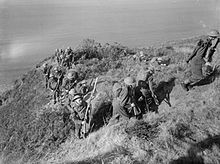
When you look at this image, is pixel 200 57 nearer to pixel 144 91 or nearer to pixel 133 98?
pixel 144 91

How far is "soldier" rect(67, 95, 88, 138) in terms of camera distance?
26.8ft

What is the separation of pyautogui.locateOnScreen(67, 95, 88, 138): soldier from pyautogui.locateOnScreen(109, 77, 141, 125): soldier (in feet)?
3.86

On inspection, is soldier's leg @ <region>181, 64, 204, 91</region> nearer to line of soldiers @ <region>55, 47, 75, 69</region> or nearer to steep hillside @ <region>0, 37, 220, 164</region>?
steep hillside @ <region>0, 37, 220, 164</region>

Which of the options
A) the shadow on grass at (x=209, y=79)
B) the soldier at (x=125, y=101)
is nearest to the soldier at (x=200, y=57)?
the shadow on grass at (x=209, y=79)

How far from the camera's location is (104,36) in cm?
5384

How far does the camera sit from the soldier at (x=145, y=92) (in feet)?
29.1

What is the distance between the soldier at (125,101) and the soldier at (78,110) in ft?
3.86

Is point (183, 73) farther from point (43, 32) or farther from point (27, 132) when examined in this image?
point (43, 32)

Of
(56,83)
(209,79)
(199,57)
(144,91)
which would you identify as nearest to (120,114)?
(144,91)

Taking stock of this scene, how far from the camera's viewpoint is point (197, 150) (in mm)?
6457

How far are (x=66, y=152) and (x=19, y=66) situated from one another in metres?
36.9

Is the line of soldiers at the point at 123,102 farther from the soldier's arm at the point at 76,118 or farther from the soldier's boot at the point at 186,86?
the soldier's boot at the point at 186,86

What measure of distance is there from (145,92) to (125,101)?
1.31 m

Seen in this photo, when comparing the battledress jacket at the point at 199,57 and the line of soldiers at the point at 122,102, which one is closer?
the line of soldiers at the point at 122,102
